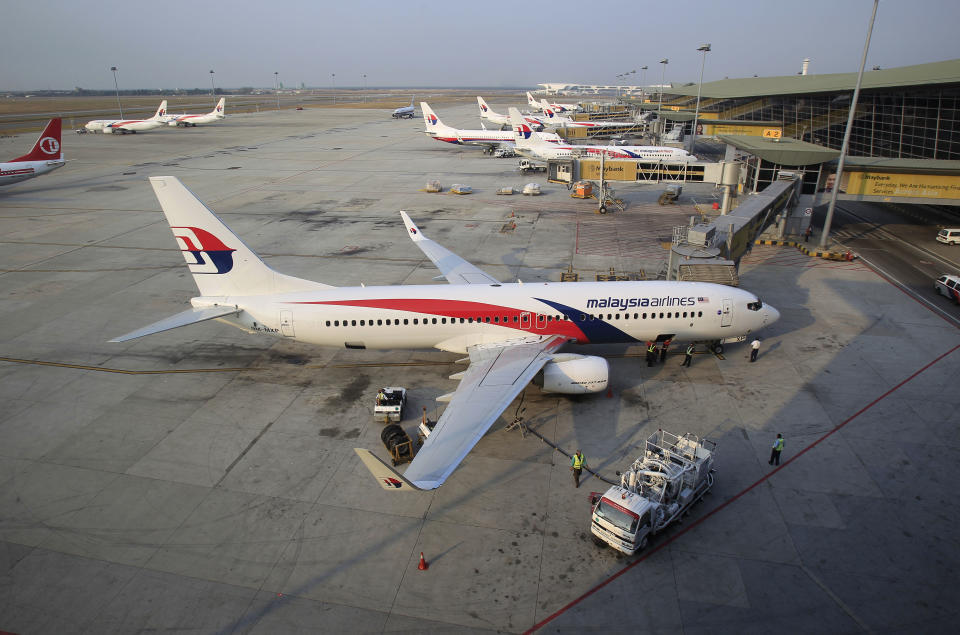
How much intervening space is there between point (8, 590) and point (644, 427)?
22.8 metres

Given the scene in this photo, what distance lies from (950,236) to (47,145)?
10267 cm

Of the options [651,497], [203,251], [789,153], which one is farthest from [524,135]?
[651,497]

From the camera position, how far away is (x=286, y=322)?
86.8ft

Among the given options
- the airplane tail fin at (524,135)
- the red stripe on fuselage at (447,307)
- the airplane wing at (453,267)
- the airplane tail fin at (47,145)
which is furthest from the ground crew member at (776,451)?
the airplane tail fin at (47,145)

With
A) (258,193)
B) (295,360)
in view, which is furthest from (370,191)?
(295,360)

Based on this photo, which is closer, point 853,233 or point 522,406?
point 522,406

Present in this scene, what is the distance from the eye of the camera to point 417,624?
15.0 meters

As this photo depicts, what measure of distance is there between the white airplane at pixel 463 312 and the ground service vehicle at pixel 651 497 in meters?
6.25

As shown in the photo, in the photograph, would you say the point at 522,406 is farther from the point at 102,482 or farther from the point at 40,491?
the point at 40,491

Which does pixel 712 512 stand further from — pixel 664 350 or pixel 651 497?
pixel 664 350

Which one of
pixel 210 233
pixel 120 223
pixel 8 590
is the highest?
pixel 210 233

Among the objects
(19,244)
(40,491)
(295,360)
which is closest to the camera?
(40,491)

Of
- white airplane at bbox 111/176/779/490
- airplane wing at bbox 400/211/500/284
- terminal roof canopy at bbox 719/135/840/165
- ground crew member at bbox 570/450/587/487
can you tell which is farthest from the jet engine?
terminal roof canopy at bbox 719/135/840/165

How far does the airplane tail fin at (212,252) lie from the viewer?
961 inches
